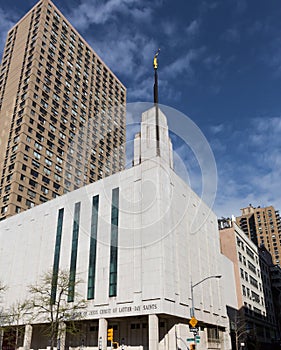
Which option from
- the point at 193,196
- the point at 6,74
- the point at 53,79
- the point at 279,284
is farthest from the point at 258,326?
the point at 6,74

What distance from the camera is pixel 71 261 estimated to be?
162 ft

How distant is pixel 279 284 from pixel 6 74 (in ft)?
323

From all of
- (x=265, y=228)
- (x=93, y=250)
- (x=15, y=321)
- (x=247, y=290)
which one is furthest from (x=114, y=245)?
(x=265, y=228)

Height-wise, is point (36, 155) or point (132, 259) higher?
point (36, 155)

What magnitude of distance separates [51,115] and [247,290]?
61.3 meters

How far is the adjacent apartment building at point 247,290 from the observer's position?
221 ft

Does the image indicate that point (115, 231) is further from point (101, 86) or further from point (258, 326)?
point (101, 86)

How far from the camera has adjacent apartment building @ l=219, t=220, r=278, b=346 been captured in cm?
6740

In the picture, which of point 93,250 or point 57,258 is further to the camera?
point 57,258

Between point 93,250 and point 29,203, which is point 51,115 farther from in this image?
point 93,250

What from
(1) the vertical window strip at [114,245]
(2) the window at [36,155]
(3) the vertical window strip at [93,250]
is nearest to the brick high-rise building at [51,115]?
(2) the window at [36,155]

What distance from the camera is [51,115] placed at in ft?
296

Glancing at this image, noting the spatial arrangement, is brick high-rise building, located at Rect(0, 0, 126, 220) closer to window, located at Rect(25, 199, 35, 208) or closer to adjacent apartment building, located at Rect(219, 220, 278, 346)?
window, located at Rect(25, 199, 35, 208)

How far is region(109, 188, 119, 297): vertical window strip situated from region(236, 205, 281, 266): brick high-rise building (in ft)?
436
